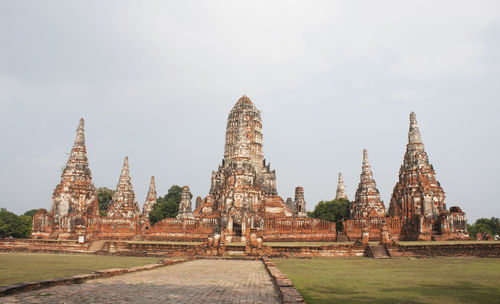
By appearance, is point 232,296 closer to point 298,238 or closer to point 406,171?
point 298,238

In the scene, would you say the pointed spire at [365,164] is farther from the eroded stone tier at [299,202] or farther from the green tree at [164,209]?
the green tree at [164,209]

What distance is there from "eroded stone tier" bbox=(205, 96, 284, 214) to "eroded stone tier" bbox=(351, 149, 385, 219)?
10.9 m

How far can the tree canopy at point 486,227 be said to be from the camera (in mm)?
66569

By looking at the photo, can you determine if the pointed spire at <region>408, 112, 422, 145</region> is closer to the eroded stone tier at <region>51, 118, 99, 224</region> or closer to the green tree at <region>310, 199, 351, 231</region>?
the green tree at <region>310, 199, 351, 231</region>

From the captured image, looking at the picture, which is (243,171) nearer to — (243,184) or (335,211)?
(243,184)

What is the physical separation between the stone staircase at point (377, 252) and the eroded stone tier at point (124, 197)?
1298 inches

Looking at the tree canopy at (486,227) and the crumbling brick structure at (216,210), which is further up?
the crumbling brick structure at (216,210)

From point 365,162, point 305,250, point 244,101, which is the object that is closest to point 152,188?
point 244,101

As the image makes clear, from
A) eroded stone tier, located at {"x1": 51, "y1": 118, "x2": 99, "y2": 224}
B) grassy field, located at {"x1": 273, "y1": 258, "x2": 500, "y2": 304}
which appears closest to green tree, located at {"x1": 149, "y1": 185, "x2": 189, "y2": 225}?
eroded stone tier, located at {"x1": 51, "y1": 118, "x2": 99, "y2": 224}

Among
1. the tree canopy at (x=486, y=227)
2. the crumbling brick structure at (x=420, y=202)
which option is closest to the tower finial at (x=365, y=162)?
the crumbling brick structure at (x=420, y=202)

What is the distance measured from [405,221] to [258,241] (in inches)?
780

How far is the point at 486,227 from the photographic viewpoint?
6762cm

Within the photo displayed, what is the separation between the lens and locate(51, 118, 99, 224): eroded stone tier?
43.9 metres

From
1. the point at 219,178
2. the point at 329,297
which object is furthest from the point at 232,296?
the point at 219,178
